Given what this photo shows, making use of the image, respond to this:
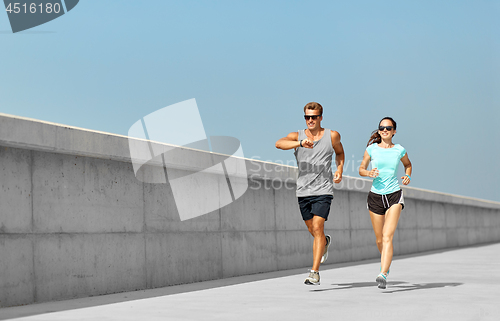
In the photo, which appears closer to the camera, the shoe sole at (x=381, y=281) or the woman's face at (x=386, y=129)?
the shoe sole at (x=381, y=281)

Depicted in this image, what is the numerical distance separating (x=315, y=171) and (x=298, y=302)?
6.06 feet

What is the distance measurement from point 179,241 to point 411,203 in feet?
30.5

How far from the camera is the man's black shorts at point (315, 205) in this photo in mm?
6969

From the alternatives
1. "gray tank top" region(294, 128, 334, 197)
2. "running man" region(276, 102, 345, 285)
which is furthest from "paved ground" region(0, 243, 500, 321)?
"gray tank top" region(294, 128, 334, 197)

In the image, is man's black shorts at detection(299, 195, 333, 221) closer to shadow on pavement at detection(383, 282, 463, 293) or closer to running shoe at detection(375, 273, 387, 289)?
running shoe at detection(375, 273, 387, 289)

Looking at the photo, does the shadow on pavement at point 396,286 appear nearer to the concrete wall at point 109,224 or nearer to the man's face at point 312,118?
the man's face at point 312,118

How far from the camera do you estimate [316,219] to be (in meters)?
6.98

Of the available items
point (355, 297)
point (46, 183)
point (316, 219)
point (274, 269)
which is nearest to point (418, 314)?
point (355, 297)

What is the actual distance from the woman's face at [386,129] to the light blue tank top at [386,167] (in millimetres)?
158

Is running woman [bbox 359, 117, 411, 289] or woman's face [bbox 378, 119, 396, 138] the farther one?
woman's face [bbox 378, 119, 396, 138]

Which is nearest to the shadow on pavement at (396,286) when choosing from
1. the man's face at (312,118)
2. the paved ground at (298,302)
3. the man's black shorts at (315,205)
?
the paved ground at (298,302)

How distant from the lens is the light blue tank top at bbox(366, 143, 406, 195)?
22.9 ft

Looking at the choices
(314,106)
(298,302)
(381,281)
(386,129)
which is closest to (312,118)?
(314,106)

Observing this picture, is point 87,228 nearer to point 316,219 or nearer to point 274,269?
point 316,219
